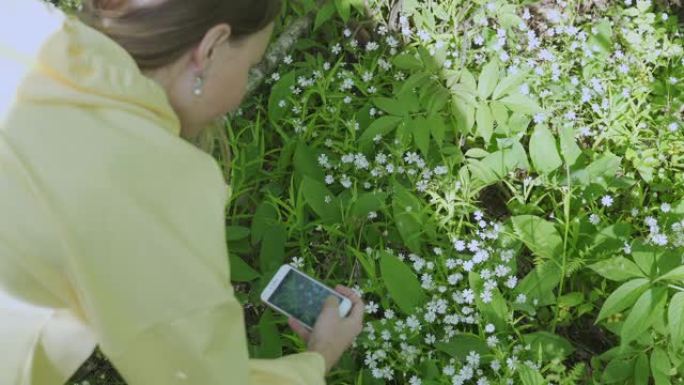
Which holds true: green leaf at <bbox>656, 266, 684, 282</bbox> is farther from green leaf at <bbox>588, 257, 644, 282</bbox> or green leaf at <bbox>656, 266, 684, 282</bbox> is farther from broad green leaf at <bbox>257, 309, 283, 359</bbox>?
broad green leaf at <bbox>257, 309, 283, 359</bbox>

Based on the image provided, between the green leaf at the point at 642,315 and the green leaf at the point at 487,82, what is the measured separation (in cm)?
92

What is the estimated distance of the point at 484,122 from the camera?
8.56 feet

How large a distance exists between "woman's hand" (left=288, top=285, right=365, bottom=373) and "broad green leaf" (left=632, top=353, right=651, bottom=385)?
818 mm

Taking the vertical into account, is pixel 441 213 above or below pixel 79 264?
below

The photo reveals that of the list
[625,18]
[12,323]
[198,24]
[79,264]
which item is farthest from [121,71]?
[625,18]

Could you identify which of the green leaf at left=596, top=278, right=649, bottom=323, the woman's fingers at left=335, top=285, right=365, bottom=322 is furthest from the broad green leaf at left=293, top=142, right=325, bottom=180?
the green leaf at left=596, top=278, right=649, bottom=323

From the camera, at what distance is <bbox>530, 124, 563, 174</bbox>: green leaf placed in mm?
2566

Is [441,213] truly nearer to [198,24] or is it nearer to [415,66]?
[415,66]

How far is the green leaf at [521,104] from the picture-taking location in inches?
104

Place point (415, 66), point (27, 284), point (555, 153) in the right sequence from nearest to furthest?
point (27, 284)
point (555, 153)
point (415, 66)

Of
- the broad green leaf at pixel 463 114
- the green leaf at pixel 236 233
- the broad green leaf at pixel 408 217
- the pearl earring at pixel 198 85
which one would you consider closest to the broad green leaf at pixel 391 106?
the broad green leaf at pixel 463 114

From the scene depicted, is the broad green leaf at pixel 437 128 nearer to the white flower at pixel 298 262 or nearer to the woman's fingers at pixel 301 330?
the white flower at pixel 298 262

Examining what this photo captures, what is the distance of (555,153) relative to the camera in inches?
101

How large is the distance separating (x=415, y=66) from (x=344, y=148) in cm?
42
